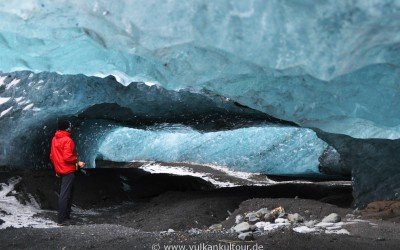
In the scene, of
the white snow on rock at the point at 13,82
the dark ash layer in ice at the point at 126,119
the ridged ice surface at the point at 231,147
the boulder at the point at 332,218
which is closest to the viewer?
the boulder at the point at 332,218

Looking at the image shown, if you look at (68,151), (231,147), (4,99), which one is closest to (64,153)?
(68,151)

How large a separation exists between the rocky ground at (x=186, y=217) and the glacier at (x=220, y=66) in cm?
108

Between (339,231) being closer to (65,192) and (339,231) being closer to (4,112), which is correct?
(65,192)

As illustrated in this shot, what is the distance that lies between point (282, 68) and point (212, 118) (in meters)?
4.84

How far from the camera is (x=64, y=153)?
6992 millimetres

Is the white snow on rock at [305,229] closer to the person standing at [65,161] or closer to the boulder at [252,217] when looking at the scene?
the boulder at [252,217]

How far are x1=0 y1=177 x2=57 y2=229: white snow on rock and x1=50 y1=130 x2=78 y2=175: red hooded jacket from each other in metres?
0.77

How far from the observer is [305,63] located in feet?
16.6

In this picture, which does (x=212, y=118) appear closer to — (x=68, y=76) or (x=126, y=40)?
(x=68, y=76)

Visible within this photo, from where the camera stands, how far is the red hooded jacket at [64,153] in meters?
6.97

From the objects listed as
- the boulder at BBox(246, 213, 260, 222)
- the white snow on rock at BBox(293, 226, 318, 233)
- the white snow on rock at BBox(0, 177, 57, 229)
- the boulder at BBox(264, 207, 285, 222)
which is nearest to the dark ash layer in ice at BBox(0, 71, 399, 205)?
the white snow on rock at BBox(0, 177, 57, 229)

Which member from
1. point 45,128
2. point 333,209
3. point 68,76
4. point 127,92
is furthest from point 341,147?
point 45,128

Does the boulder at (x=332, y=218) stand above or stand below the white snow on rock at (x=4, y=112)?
below

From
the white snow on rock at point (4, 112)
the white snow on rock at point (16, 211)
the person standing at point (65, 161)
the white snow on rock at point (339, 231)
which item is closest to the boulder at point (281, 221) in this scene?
the white snow on rock at point (339, 231)
